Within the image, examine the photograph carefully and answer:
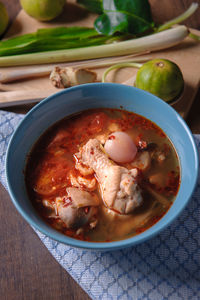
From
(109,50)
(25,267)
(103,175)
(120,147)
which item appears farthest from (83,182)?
(109,50)

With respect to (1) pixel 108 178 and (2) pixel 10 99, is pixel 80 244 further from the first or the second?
(2) pixel 10 99

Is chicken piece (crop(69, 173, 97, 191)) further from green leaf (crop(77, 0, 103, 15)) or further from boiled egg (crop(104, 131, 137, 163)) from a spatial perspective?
green leaf (crop(77, 0, 103, 15))

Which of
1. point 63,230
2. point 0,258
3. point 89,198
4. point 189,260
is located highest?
point 89,198

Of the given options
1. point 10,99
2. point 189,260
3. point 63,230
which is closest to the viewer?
point 63,230

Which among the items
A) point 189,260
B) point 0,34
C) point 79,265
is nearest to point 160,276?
point 189,260

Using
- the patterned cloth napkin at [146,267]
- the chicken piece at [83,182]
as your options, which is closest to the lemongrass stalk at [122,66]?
the chicken piece at [83,182]

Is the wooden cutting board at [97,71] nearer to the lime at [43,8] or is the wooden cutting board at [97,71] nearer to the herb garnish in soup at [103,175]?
the lime at [43,8]

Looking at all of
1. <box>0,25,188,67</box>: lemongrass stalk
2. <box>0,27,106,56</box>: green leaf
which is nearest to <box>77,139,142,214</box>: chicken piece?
<box>0,25,188,67</box>: lemongrass stalk
